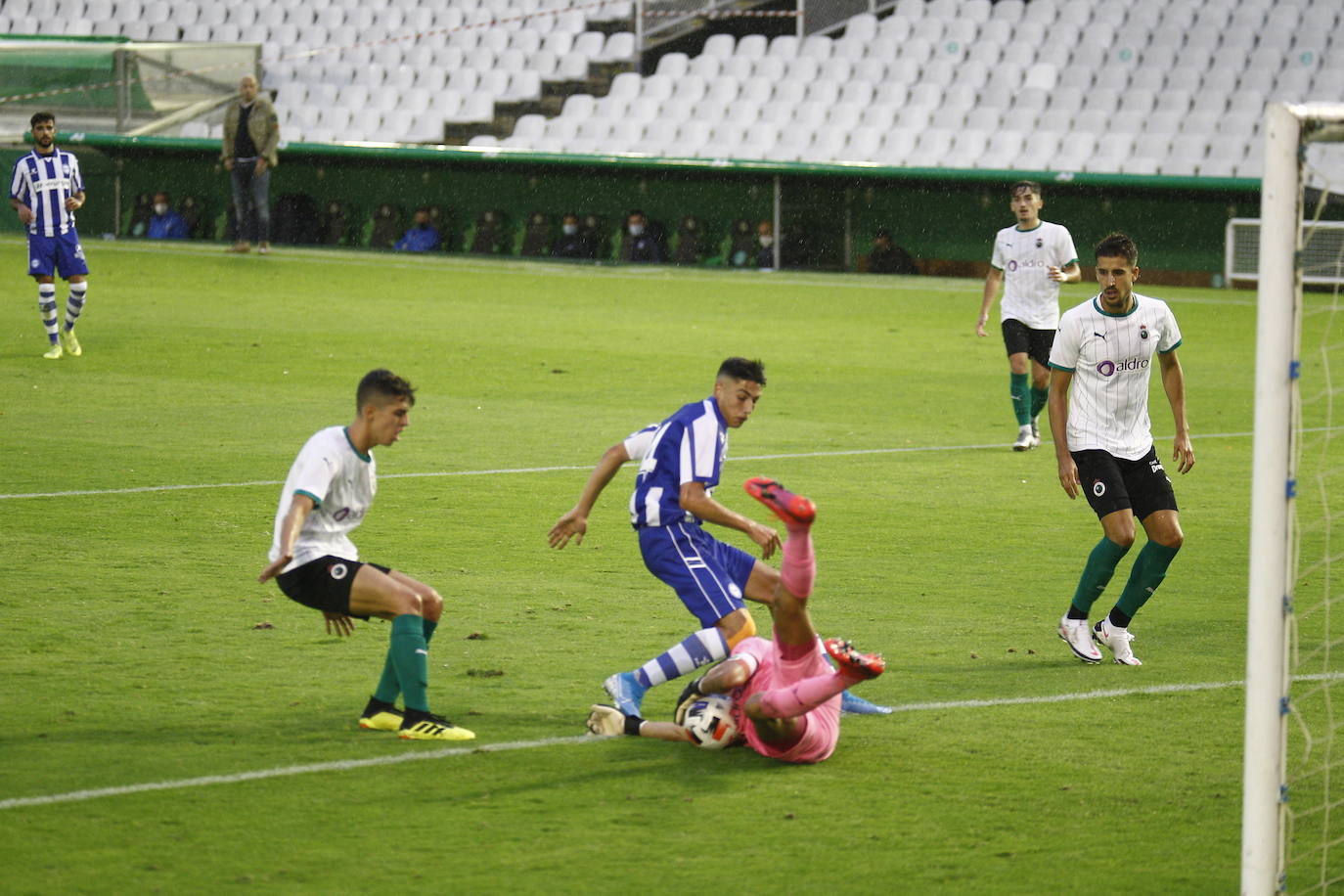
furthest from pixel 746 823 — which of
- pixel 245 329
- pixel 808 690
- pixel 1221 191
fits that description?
pixel 1221 191

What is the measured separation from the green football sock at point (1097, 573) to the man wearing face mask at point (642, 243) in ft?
68.6

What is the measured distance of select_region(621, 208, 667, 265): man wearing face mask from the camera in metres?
28.2

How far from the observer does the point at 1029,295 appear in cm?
1329

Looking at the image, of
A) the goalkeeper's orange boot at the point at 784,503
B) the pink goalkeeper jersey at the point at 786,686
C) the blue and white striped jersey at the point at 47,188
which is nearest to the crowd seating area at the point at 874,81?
the blue and white striped jersey at the point at 47,188

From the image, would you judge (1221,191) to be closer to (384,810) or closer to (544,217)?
(544,217)

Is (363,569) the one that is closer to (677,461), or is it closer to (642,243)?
(677,461)

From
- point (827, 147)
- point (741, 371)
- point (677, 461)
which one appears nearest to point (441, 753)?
point (677, 461)

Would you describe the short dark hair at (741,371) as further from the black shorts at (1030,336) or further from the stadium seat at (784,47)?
the stadium seat at (784,47)

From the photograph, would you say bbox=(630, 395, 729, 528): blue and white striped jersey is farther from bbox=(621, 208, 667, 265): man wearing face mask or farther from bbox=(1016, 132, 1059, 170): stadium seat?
bbox=(621, 208, 667, 265): man wearing face mask

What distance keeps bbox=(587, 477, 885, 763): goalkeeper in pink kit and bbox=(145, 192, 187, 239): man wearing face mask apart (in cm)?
2597

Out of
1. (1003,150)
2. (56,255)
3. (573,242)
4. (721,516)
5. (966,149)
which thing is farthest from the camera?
(573,242)

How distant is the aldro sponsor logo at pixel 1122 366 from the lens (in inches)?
305

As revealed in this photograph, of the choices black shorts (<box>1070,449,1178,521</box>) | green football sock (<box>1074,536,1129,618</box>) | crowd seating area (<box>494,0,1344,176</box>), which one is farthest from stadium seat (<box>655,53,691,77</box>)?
green football sock (<box>1074,536,1129,618</box>)

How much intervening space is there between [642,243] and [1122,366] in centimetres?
2078
